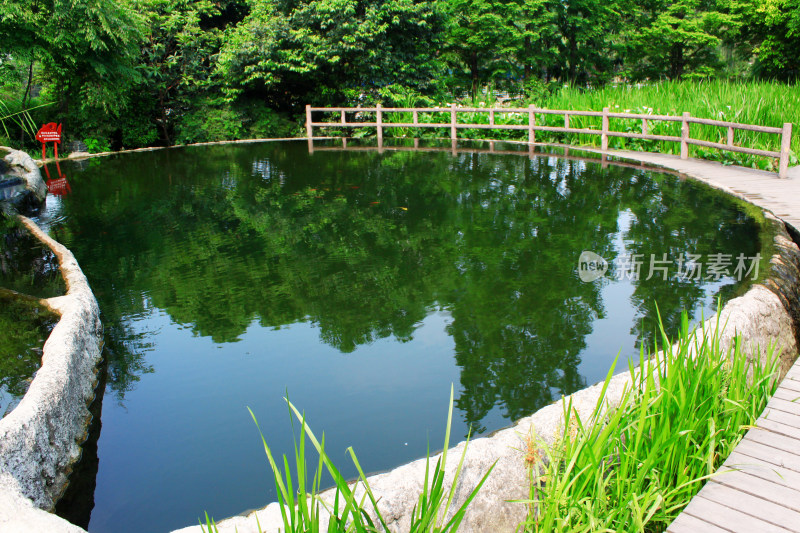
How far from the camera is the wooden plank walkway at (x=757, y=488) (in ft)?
8.98

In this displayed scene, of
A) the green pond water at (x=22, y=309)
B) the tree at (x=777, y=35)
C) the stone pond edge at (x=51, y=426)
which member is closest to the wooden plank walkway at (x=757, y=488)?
the stone pond edge at (x=51, y=426)

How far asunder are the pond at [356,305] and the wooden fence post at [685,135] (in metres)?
1.62

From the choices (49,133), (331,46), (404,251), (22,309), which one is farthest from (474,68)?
(22,309)

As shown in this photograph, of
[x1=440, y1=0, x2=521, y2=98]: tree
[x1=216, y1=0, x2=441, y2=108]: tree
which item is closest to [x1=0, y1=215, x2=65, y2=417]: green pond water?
[x1=216, y1=0, x2=441, y2=108]: tree

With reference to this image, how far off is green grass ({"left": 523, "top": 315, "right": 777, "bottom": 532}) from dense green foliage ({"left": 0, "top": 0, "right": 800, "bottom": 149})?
51.1 feet

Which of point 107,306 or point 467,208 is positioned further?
point 467,208

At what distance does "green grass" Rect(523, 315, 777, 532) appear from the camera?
2.73 m

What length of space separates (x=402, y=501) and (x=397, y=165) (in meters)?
11.0

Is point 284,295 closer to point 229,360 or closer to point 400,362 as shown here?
point 229,360

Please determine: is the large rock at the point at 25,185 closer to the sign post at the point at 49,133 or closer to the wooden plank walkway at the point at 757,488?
the sign post at the point at 49,133

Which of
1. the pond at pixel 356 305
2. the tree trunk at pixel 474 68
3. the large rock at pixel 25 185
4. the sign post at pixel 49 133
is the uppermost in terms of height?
the tree trunk at pixel 474 68

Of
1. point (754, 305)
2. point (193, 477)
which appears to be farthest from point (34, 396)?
point (754, 305)

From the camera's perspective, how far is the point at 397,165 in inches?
528

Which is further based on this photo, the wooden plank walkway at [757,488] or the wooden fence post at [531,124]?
the wooden fence post at [531,124]
